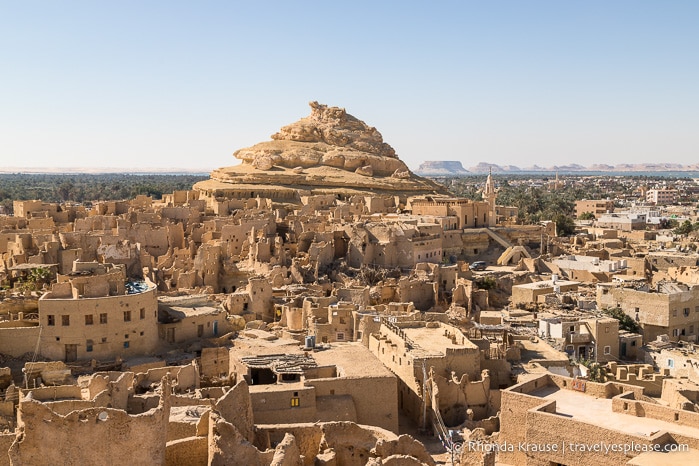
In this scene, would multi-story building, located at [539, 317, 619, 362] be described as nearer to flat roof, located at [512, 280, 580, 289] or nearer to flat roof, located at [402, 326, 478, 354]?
flat roof, located at [402, 326, 478, 354]

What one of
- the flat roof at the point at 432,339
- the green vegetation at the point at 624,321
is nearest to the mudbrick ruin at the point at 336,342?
the flat roof at the point at 432,339

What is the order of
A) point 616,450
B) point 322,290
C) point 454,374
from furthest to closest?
point 322,290, point 454,374, point 616,450

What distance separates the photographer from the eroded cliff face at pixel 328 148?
69.7m

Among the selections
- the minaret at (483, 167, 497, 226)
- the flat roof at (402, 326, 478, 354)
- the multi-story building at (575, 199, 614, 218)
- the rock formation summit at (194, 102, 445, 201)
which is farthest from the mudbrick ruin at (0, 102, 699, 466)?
the multi-story building at (575, 199, 614, 218)

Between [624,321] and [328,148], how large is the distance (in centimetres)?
4358

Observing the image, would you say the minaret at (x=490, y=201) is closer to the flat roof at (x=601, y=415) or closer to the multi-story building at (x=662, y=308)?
the multi-story building at (x=662, y=308)

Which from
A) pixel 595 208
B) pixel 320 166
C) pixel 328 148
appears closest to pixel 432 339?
pixel 320 166

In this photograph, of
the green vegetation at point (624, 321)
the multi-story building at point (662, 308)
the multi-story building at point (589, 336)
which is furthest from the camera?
the multi-story building at point (662, 308)

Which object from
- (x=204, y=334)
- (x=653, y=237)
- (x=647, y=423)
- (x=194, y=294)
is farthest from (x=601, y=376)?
(x=653, y=237)

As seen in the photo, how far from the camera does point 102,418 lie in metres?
14.4

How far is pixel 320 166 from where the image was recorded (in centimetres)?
6950

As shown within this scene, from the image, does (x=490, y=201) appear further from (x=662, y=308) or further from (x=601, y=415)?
(x=601, y=415)

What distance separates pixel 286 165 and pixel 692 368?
4595 cm

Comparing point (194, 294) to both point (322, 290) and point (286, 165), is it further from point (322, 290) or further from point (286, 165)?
point (286, 165)
